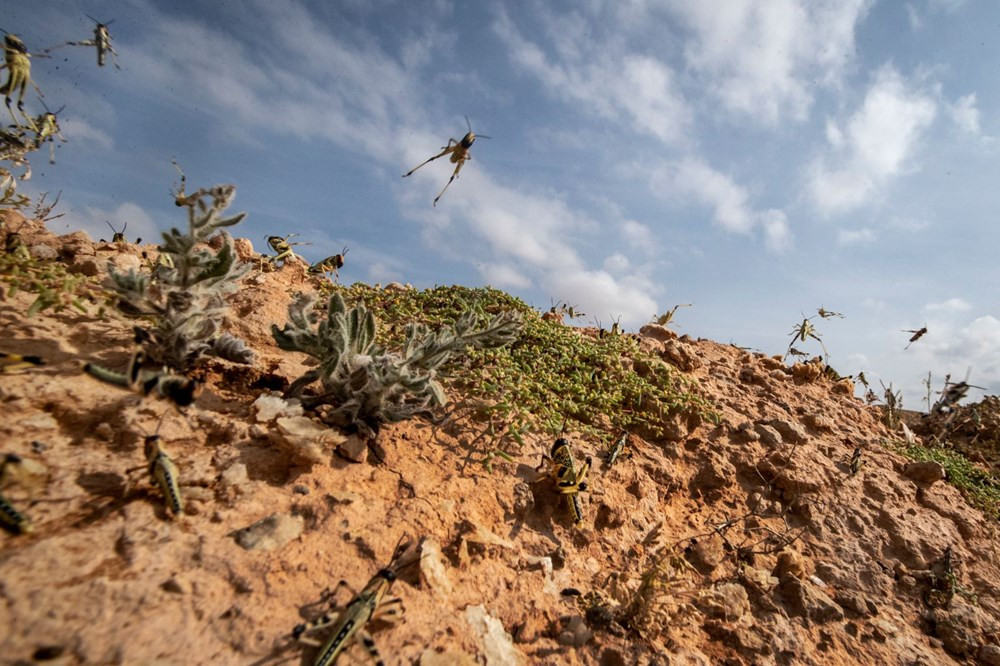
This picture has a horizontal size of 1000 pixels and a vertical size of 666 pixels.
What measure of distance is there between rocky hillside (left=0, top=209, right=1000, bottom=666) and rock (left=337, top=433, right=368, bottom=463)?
0.02m

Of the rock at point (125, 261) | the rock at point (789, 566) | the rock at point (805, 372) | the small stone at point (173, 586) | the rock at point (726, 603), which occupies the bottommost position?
the small stone at point (173, 586)

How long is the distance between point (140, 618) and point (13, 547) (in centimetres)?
54

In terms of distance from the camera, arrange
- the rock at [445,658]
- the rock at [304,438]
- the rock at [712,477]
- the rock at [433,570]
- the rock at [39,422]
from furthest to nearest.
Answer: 1. the rock at [712,477]
2. the rock at [304,438]
3. the rock at [433,570]
4. the rock at [39,422]
5. the rock at [445,658]

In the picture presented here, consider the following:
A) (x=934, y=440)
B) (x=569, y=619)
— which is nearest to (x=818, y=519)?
(x=569, y=619)

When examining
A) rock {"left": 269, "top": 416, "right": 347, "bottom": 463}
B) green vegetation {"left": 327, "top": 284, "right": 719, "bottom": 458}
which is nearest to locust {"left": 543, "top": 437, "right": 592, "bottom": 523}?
green vegetation {"left": 327, "top": 284, "right": 719, "bottom": 458}

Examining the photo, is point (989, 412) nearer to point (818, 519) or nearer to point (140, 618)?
point (818, 519)

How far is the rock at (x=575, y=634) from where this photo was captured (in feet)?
7.95

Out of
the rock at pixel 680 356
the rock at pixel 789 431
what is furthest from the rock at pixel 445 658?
the rock at pixel 680 356

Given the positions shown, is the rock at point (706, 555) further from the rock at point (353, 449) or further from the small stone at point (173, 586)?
the small stone at point (173, 586)

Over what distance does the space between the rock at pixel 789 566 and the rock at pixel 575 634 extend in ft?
5.61

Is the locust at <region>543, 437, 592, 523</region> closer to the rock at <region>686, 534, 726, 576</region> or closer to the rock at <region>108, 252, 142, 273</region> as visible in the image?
the rock at <region>686, 534, 726, 576</region>

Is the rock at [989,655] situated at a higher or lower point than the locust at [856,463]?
lower

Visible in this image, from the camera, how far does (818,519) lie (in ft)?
13.4

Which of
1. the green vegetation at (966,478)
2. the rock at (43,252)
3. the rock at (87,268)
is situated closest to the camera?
the rock at (43,252)
